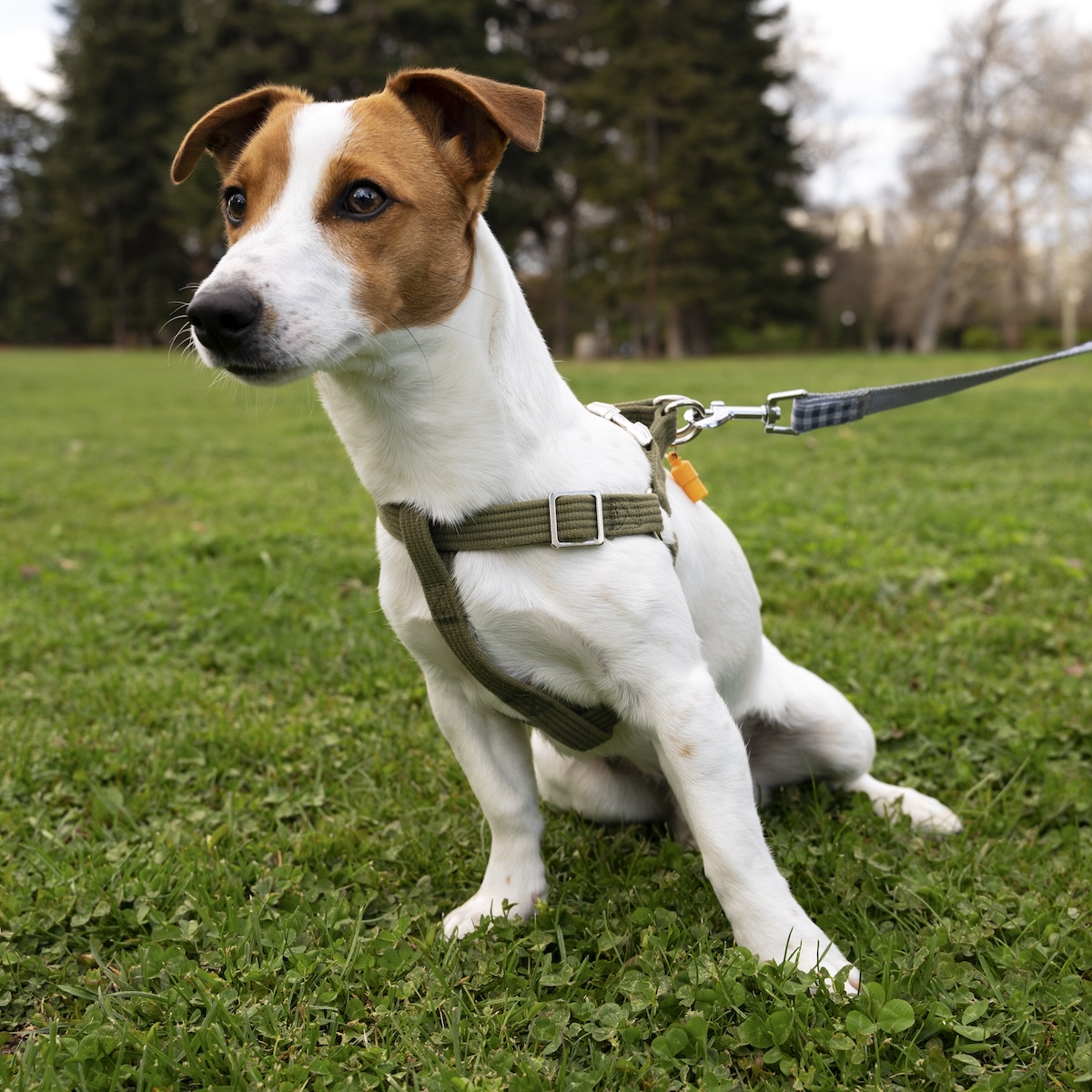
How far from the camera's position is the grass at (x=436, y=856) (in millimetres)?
1880

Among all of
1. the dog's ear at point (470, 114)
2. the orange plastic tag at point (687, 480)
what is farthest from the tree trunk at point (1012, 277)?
the dog's ear at point (470, 114)

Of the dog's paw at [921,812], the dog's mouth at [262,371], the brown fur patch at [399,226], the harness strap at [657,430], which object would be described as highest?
the brown fur patch at [399,226]

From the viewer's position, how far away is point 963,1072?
1807 millimetres

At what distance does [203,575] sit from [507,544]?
11.2 feet

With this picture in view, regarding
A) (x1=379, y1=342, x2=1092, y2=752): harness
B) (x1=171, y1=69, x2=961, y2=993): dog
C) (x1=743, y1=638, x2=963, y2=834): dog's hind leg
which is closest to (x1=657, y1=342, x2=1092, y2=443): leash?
(x1=379, y1=342, x2=1092, y2=752): harness

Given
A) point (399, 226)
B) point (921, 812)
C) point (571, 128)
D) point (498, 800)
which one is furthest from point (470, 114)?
point (571, 128)

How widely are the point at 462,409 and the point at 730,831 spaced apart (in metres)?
1.05

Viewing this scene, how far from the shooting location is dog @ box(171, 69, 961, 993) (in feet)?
6.26

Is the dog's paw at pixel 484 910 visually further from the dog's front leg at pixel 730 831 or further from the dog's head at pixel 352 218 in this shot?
the dog's head at pixel 352 218

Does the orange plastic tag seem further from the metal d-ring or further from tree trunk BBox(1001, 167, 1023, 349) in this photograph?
tree trunk BBox(1001, 167, 1023, 349)

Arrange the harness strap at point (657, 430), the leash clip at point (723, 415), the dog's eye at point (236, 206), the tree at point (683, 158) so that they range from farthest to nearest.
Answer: the tree at point (683, 158) < the leash clip at point (723, 415) < the harness strap at point (657, 430) < the dog's eye at point (236, 206)

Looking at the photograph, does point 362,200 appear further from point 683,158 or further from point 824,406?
point 683,158

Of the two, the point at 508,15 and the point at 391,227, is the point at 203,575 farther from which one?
the point at 508,15

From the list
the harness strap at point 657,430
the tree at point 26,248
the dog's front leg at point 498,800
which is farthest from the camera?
the tree at point 26,248
